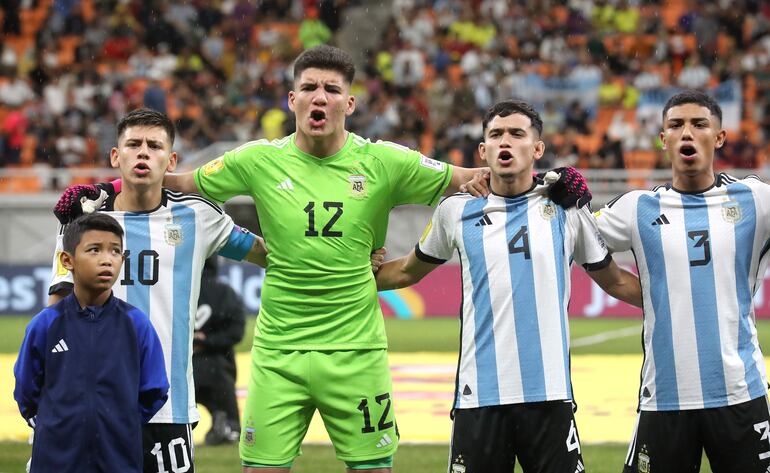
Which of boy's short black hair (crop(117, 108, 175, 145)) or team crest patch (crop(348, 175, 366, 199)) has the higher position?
boy's short black hair (crop(117, 108, 175, 145))

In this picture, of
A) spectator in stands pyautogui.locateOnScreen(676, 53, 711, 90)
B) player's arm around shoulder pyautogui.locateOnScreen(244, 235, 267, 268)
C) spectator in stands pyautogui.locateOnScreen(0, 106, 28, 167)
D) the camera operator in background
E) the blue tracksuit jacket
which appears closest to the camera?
the blue tracksuit jacket

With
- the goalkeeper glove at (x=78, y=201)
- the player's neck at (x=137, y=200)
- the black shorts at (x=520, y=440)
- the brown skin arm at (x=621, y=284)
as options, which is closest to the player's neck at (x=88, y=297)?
the goalkeeper glove at (x=78, y=201)

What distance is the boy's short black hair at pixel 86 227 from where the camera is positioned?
512 centimetres

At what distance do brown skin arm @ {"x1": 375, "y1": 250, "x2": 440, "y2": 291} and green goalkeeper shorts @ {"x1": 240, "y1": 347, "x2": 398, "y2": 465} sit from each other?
0.44 m

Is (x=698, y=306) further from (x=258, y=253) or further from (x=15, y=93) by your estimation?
(x=15, y=93)

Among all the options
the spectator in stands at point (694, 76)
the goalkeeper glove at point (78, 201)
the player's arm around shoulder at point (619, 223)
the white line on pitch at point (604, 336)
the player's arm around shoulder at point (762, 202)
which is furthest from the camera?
the spectator in stands at point (694, 76)

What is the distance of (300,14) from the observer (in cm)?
2725

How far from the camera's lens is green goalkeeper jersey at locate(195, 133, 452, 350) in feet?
19.4

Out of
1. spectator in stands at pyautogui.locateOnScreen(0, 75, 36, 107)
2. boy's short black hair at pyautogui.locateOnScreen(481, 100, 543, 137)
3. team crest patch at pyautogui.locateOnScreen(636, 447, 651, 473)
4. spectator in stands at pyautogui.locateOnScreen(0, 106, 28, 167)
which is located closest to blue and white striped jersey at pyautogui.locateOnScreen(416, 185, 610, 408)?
boy's short black hair at pyautogui.locateOnScreen(481, 100, 543, 137)

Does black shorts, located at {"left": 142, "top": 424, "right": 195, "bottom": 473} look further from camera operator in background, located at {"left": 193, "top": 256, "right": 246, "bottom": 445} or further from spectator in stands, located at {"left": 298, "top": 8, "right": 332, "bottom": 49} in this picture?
spectator in stands, located at {"left": 298, "top": 8, "right": 332, "bottom": 49}

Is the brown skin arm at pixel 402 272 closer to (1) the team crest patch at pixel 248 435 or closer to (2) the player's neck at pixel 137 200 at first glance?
(1) the team crest patch at pixel 248 435

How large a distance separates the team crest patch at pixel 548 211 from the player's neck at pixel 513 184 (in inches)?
4.4

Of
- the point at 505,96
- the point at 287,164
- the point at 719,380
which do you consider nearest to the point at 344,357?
the point at 287,164

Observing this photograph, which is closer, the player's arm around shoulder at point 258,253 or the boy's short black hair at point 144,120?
the boy's short black hair at point 144,120
